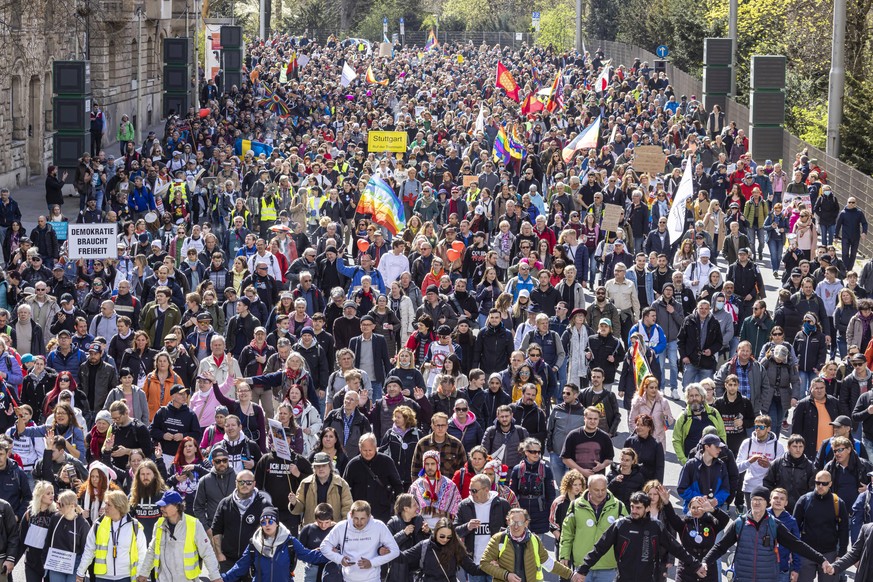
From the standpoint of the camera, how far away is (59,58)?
45.7m

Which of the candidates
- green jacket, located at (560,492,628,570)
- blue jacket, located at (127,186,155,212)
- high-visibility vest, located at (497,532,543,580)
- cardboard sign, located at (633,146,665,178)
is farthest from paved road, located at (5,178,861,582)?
blue jacket, located at (127,186,155,212)

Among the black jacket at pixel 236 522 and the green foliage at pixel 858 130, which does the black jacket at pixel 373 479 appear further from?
the green foliage at pixel 858 130

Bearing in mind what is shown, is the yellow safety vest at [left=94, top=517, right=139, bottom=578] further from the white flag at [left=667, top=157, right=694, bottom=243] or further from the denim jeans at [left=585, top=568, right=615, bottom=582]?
the white flag at [left=667, top=157, right=694, bottom=243]

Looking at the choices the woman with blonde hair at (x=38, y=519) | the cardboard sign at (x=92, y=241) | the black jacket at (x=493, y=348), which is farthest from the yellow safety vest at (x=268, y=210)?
the woman with blonde hair at (x=38, y=519)

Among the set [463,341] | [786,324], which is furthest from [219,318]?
[786,324]

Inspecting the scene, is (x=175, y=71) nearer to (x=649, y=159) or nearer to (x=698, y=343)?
(x=649, y=159)

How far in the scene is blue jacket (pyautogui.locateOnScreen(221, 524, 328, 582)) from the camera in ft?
37.9

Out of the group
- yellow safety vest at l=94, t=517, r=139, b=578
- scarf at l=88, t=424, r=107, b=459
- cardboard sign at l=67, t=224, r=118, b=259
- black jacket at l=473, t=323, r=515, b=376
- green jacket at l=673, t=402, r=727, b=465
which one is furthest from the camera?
cardboard sign at l=67, t=224, r=118, b=259

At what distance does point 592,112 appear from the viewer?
43.7 metres

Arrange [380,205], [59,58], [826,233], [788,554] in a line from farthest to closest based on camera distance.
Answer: [59,58]
[826,233]
[380,205]
[788,554]

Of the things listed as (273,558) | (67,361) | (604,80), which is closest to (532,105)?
(604,80)

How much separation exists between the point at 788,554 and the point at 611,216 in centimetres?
1285

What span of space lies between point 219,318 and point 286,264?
11.5ft

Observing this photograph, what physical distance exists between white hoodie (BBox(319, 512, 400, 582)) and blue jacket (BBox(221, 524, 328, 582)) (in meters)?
0.16
